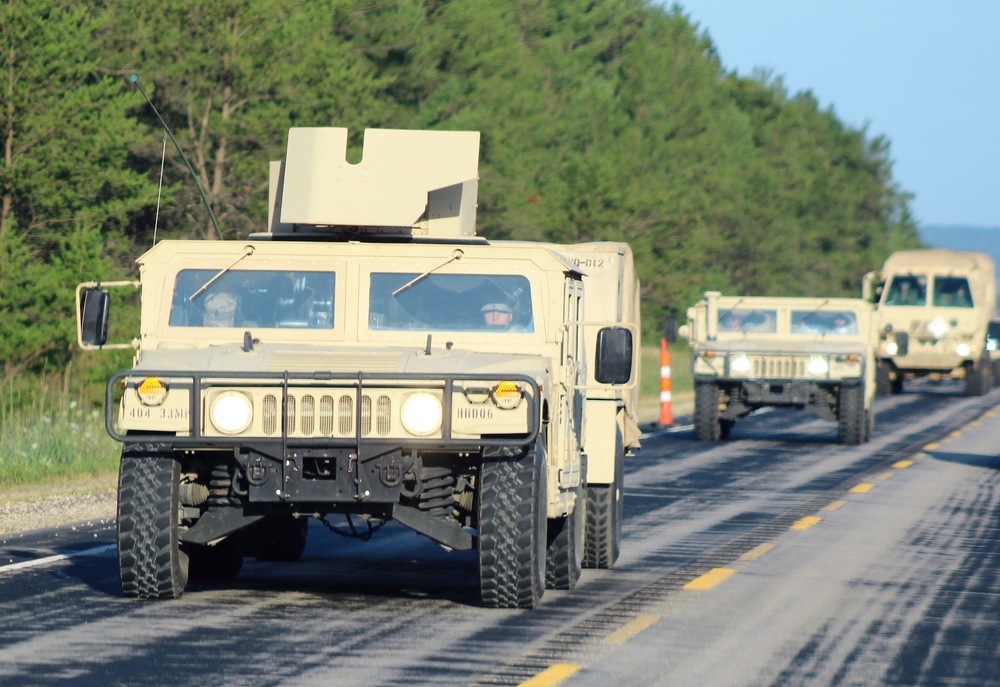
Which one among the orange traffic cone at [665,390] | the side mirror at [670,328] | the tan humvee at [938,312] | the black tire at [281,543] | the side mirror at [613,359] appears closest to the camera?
the side mirror at [613,359]

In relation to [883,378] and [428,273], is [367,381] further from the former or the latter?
[883,378]

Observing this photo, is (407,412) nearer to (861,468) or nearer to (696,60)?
(861,468)

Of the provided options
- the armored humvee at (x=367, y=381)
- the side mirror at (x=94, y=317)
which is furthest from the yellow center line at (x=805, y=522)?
the side mirror at (x=94, y=317)

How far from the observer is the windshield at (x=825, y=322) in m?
24.3

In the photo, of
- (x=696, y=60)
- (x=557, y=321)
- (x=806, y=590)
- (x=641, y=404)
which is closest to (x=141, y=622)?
(x=557, y=321)

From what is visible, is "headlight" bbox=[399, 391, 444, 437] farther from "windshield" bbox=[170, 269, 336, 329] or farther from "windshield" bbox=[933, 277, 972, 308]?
"windshield" bbox=[933, 277, 972, 308]

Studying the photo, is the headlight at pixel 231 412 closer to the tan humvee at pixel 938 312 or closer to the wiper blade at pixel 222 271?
the wiper blade at pixel 222 271

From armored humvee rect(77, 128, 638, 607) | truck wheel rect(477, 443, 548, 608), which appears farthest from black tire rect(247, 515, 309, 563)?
truck wheel rect(477, 443, 548, 608)

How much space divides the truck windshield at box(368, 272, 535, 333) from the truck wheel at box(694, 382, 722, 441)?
1426 cm

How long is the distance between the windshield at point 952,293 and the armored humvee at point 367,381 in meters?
28.2

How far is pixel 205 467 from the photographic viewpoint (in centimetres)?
908

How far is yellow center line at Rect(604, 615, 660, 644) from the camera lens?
830cm

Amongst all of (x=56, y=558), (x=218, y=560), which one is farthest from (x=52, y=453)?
(x=218, y=560)

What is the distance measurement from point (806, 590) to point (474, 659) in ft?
10.2
